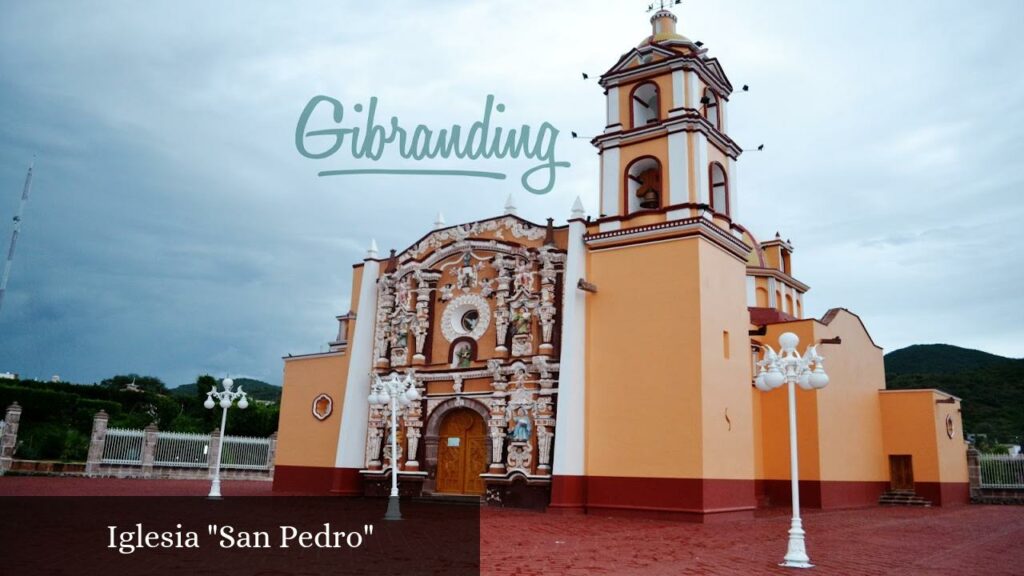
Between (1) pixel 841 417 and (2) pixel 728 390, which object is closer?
(2) pixel 728 390

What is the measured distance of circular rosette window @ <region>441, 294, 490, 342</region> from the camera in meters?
20.9

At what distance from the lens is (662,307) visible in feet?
58.2

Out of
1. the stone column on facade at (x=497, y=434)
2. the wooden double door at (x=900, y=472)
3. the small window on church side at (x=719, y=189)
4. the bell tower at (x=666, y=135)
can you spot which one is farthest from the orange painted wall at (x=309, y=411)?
the wooden double door at (x=900, y=472)

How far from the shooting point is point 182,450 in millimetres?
28516

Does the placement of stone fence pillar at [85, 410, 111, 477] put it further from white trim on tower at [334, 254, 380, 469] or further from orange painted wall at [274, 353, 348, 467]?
white trim on tower at [334, 254, 380, 469]

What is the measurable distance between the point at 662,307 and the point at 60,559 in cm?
1278

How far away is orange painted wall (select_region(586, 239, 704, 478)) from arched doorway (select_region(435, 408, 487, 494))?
140 inches

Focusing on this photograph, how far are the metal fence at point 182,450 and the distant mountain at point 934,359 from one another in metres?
50.1

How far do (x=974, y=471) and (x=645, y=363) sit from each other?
17329 mm

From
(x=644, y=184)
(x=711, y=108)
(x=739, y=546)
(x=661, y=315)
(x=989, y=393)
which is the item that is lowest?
(x=739, y=546)

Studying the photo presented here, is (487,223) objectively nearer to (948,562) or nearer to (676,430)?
(676,430)

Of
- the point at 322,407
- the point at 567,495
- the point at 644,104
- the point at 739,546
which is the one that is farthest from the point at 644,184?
the point at 322,407

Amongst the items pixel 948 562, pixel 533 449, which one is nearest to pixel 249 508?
pixel 533 449

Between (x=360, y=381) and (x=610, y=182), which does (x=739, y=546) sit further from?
(x=360, y=381)
